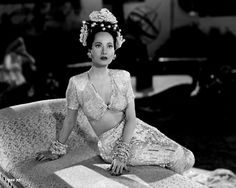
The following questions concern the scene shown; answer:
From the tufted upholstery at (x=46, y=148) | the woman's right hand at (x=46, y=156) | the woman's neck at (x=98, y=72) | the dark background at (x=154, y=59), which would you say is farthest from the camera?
the dark background at (x=154, y=59)

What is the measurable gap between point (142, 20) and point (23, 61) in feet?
5.20

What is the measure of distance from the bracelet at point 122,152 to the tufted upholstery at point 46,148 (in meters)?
0.09

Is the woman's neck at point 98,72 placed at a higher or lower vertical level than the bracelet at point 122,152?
higher

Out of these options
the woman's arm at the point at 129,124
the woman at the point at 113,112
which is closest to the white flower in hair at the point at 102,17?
the woman at the point at 113,112

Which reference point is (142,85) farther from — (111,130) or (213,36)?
(111,130)

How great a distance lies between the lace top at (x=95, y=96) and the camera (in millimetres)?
1780

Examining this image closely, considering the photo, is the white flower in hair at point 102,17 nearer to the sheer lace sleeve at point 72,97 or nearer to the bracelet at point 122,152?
the sheer lace sleeve at point 72,97

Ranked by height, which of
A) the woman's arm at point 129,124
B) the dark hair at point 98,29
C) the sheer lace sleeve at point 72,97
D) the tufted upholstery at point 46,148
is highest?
the dark hair at point 98,29

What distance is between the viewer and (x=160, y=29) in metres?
4.49

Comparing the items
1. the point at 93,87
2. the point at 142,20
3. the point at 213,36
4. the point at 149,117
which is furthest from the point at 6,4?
the point at 93,87

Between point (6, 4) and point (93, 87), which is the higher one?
point (6, 4)

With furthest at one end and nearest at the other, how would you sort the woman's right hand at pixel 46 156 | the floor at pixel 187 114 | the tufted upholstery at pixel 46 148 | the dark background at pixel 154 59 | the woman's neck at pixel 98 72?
the dark background at pixel 154 59 → the floor at pixel 187 114 → the woman's right hand at pixel 46 156 → the woman's neck at pixel 98 72 → the tufted upholstery at pixel 46 148

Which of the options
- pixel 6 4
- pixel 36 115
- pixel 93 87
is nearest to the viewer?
pixel 93 87

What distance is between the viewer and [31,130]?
6.72ft
